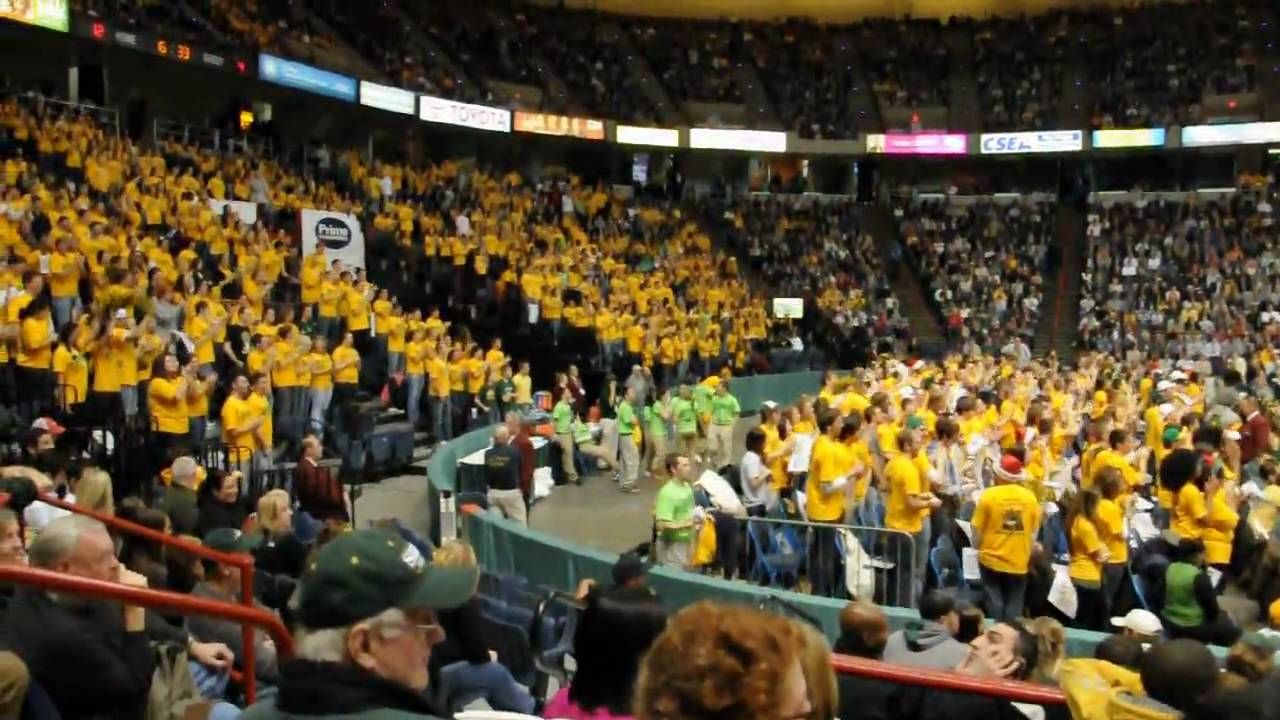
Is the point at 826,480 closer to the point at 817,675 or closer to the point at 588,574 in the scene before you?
the point at 588,574

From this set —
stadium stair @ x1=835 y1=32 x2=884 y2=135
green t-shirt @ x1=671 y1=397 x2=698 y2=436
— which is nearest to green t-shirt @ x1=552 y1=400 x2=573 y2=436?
green t-shirt @ x1=671 y1=397 x2=698 y2=436

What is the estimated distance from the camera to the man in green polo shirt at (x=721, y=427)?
18.0 metres

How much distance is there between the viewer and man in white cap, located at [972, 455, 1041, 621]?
8.38 metres

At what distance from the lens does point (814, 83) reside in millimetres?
43750

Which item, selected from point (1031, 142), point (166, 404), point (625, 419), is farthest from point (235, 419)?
point (1031, 142)

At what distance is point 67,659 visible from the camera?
10.7ft

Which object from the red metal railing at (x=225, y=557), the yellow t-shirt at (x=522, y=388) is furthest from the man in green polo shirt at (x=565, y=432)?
the red metal railing at (x=225, y=557)

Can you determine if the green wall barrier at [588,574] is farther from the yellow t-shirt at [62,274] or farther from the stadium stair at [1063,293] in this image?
the stadium stair at [1063,293]

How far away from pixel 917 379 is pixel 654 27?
29.2m

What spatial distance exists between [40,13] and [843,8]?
3409cm

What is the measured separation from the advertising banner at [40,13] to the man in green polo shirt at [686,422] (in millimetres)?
12727

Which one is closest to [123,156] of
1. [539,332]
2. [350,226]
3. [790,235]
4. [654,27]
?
[350,226]

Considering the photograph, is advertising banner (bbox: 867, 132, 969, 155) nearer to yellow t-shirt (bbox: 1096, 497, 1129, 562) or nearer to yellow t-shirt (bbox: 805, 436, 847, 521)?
yellow t-shirt (bbox: 805, 436, 847, 521)

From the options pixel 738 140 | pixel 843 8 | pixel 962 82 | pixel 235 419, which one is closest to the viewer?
pixel 235 419
